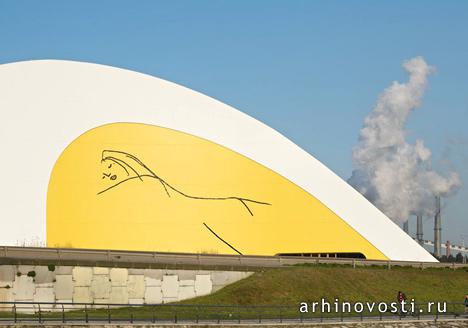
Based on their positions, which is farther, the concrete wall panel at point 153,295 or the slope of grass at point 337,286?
the slope of grass at point 337,286

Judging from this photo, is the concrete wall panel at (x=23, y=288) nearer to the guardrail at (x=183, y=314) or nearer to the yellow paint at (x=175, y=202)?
the guardrail at (x=183, y=314)

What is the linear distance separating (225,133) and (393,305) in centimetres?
2021

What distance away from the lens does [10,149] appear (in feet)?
200

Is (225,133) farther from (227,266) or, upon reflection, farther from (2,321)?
(2,321)

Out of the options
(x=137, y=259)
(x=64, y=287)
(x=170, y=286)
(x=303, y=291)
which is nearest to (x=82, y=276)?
(x=64, y=287)

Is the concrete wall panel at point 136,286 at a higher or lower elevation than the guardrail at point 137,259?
lower

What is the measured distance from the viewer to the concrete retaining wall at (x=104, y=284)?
47.1 metres

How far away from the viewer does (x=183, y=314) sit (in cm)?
4422

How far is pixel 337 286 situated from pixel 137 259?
11.8 meters

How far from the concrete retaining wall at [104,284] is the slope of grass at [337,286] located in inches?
41.2

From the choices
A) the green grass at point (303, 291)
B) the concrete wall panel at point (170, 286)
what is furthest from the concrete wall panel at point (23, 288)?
the concrete wall panel at point (170, 286)

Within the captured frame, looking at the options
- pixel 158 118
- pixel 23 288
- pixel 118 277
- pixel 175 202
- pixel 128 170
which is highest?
pixel 158 118

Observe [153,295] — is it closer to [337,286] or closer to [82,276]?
[82,276]

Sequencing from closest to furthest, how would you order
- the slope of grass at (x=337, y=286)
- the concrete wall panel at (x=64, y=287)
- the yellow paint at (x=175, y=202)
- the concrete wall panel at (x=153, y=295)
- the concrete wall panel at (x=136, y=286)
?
1. the concrete wall panel at (x=64, y=287)
2. the concrete wall panel at (x=136, y=286)
3. the concrete wall panel at (x=153, y=295)
4. the slope of grass at (x=337, y=286)
5. the yellow paint at (x=175, y=202)
